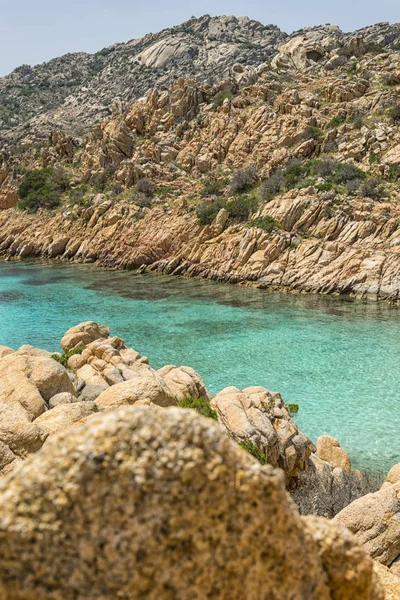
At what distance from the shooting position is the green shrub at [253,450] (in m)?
8.77

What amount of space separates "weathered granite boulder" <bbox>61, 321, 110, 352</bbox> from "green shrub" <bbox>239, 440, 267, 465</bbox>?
8.99 metres

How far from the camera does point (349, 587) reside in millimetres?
2264

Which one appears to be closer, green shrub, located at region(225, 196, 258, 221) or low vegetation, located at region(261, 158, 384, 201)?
low vegetation, located at region(261, 158, 384, 201)

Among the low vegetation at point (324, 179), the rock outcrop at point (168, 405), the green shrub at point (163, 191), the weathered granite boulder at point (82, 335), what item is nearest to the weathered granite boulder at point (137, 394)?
the rock outcrop at point (168, 405)

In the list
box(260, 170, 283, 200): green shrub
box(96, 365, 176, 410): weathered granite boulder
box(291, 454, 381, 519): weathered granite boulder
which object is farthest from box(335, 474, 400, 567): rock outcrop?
box(260, 170, 283, 200): green shrub

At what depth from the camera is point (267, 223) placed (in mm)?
35375

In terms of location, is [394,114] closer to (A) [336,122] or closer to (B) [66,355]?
(A) [336,122]

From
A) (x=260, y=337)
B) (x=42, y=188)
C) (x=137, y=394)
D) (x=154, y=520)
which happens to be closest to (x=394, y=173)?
(x=260, y=337)

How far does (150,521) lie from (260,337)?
1944 centimetres

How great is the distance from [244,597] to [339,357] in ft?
55.6

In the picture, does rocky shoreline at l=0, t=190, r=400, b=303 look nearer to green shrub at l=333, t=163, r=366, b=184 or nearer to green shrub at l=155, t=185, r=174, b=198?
green shrub at l=155, t=185, r=174, b=198

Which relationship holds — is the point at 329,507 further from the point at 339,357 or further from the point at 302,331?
the point at 302,331

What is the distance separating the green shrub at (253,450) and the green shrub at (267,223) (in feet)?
90.4

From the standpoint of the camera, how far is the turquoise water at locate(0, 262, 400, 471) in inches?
522
